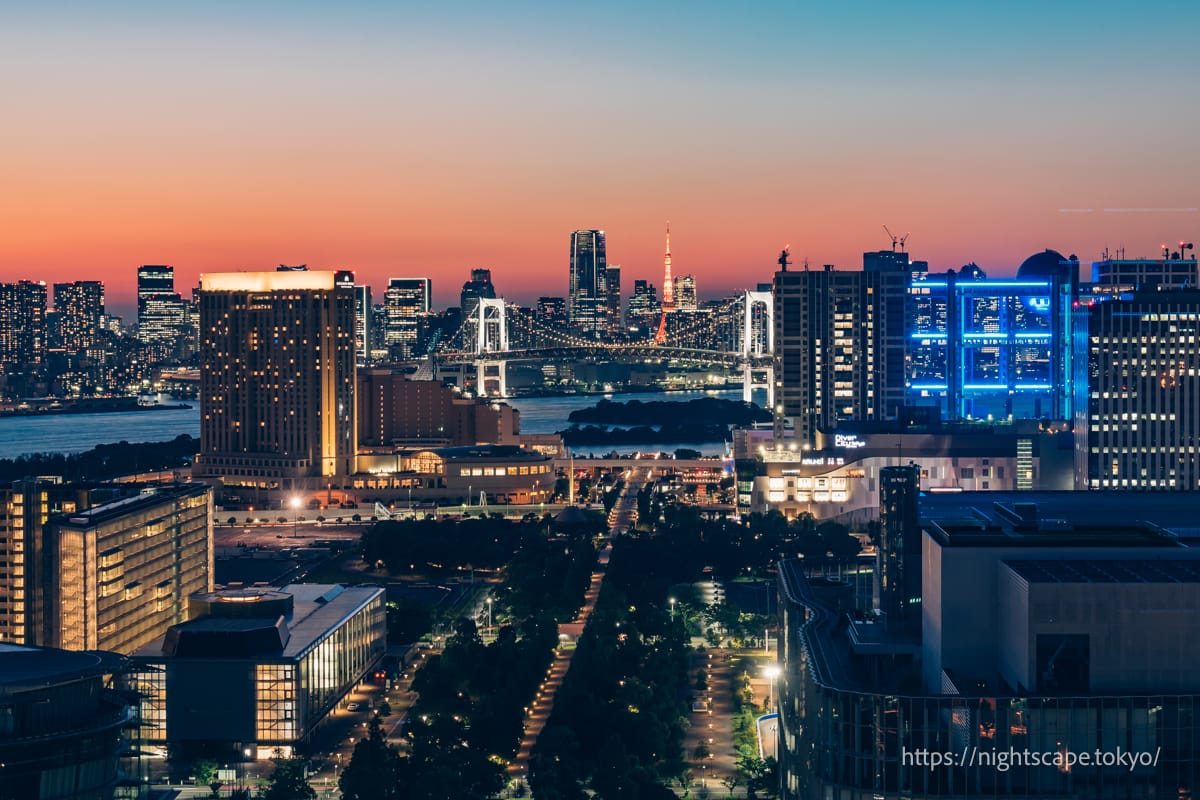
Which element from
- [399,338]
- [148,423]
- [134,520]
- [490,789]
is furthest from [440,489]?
[399,338]

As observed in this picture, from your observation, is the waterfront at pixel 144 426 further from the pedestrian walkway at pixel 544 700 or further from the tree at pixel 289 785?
the tree at pixel 289 785

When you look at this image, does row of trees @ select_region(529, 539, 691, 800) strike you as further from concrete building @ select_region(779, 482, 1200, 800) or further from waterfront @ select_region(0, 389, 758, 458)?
waterfront @ select_region(0, 389, 758, 458)

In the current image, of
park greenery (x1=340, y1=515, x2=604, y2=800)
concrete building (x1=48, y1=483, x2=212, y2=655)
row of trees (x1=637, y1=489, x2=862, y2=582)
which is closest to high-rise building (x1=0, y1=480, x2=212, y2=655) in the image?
concrete building (x1=48, y1=483, x2=212, y2=655)

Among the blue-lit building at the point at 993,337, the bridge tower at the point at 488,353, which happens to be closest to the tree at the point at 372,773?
the blue-lit building at the point at 993,337

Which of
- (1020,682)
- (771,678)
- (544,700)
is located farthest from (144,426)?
(1020,682)

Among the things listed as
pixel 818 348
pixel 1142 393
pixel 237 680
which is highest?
pixel 818 348

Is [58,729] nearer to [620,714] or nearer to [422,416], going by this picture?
[620,714]

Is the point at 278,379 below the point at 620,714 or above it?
above
